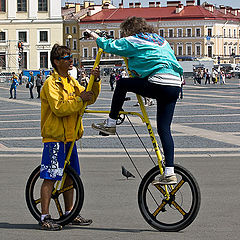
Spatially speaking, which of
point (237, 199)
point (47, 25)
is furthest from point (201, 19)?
point (237, 199)

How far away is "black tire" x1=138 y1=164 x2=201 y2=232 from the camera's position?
5.73 metres

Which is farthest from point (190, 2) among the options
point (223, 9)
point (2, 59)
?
point (2, 59)

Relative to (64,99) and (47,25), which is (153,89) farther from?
(47,25)

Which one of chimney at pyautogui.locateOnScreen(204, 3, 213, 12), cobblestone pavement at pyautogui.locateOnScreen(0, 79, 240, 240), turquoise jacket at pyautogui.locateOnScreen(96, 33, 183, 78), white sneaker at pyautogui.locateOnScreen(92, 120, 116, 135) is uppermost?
chimney at pyautogui.locateOnScreen(204, 3, 213, 12)

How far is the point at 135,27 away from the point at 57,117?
0.97m

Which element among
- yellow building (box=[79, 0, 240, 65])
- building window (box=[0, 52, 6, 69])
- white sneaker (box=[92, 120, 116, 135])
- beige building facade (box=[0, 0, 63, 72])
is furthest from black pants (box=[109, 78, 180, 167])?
yellow building (box=[79, 0, 240, 65])

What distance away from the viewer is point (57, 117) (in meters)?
5.95

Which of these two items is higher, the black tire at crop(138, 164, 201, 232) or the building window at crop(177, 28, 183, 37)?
the building window at crop(177, 28, 183, 37)

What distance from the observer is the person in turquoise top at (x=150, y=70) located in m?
5.57

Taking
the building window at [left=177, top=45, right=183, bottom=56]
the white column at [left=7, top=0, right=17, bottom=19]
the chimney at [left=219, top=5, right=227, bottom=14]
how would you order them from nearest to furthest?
the white column at [left=7, top=0, right=17, bottom=19], the building window at [left=177, top=45, right=183, bottom=56], the chimney at [left=219, top=5, right=227, bottom=14]

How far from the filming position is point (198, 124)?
18172 mm

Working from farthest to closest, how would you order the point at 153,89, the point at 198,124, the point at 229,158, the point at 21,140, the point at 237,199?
the point at 198,124 < the point at 21,140 < the point at 229,158 < the point at 237,199 < the point at 153,89

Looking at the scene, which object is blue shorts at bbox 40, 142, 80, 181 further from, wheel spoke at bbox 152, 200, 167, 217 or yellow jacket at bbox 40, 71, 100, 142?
wheel spoke at bbox 152, 200, 167, 217

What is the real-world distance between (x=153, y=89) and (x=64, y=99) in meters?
0.77
